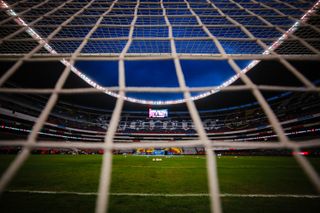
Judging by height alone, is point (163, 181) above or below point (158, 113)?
below

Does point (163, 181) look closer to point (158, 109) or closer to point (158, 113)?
point (158, 113)

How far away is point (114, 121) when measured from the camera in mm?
1206

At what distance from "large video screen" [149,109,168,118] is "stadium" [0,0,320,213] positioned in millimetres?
236

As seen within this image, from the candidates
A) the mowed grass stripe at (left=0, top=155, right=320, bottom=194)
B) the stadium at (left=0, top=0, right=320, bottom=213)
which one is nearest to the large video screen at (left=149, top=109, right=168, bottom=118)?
the stadium at (left=0, top=0, right=320, bottom=213)

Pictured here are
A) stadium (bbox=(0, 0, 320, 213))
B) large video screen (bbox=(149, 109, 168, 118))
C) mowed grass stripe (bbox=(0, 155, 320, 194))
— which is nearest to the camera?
stadium (bbox=(0, 0, 320, 213))

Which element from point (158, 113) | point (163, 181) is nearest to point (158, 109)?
point (158, 113)

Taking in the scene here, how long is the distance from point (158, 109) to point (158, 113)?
5.10ft

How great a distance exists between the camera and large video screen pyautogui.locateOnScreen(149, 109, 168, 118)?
4929 cm

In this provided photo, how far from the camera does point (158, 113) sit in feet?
163

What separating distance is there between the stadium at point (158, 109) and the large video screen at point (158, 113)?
236mm

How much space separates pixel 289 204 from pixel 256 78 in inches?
1221

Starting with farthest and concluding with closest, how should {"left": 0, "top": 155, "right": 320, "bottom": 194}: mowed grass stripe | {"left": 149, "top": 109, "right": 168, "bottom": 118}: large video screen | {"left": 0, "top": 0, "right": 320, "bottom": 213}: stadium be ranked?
{"left": 149, "top": 109, "right": 168, "bottom": 118}: large video screen < {"left": 0, "top": 155, "right": 320, "bottom": 194}: mowed grass stripe < {"left": 0, "top": 0, "right": 320, "bottom": 213}: stadium

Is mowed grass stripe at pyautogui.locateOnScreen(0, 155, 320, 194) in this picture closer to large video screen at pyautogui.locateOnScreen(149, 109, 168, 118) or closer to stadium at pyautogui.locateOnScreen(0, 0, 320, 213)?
stadium at pyautogui.locateOnScreen(0, 0, 320, 213)

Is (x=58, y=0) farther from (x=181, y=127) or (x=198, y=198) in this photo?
(x=181, y=127)
